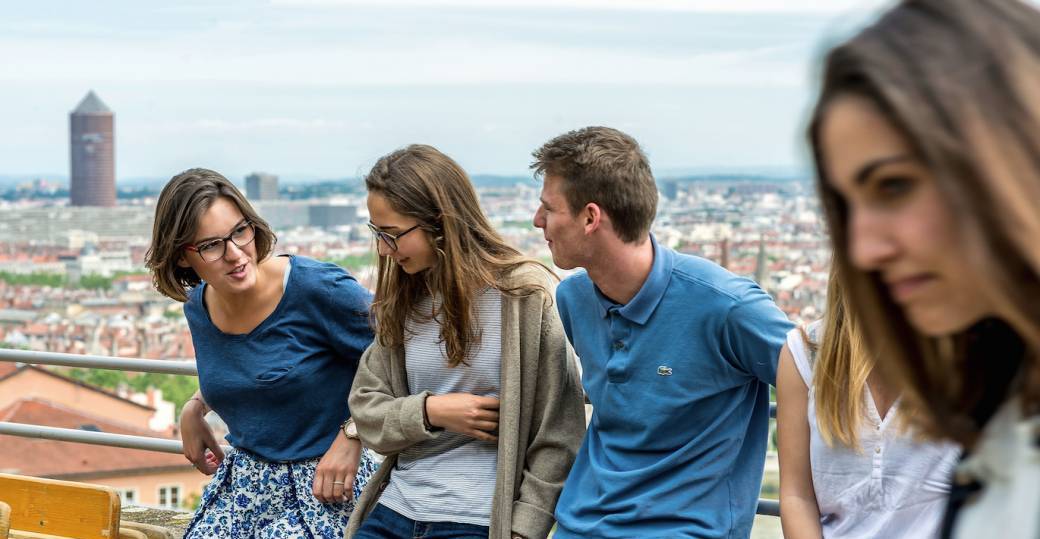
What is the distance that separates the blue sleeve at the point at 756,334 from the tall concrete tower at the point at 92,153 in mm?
86381

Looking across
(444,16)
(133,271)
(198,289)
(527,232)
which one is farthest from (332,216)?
(198,289)

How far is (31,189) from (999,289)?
91.7 metres

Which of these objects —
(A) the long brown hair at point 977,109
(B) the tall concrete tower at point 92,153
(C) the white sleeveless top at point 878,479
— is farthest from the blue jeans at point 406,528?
(B) the tall concrete tower at point 92,153

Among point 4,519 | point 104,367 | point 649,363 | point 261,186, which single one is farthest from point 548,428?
point 261,186

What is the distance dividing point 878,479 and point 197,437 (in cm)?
171

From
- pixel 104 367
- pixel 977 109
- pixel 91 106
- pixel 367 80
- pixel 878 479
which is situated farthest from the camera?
pixel 367 80

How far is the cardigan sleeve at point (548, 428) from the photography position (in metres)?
2.49

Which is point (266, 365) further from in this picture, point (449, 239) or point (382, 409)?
point (449, 239)

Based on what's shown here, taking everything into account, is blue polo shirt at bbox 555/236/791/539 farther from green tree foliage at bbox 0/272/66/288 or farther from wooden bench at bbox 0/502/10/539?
green tree foliage at bbox 0/272/66/288

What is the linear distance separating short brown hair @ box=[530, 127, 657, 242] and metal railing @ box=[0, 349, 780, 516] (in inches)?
44.5

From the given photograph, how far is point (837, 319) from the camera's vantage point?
1.95m

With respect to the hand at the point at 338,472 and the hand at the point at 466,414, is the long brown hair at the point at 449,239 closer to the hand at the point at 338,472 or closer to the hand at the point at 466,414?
the hand at the point at 466,414

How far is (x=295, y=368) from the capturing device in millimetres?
2838

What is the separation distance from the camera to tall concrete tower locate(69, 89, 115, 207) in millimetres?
86000
